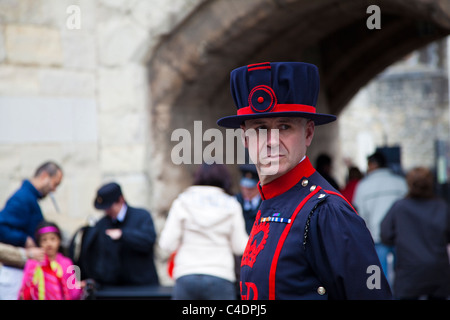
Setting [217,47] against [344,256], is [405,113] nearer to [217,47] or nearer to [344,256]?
[217,47]

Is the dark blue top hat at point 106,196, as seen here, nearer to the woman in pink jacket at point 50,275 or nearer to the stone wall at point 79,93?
the woman in pink jacket at point 50,275

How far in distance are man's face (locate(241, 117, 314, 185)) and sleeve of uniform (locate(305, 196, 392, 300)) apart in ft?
0.62

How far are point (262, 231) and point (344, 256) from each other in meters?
0.30

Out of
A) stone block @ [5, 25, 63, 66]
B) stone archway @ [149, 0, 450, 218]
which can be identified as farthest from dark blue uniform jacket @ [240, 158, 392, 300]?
stone block @ [5, 25, 63, 66]

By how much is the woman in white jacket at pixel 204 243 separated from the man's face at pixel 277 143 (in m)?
1.84

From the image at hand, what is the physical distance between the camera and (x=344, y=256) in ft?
4.74

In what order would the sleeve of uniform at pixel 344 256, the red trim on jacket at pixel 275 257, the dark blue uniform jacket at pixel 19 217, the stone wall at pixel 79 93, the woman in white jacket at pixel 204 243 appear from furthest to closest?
the stone wall at pixel 79 93
the dark blue uniform jacket at pixel 19 217
the woman in white jacket at pixel 204 243
the red trim on jacket at pixel 275 257
the sleeve of uniform at pixel 344 256

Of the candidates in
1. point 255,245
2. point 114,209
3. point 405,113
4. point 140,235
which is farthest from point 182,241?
point 405,113

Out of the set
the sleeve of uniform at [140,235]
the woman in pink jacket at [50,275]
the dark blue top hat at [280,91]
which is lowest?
the woman in pink jacket at [50,275]

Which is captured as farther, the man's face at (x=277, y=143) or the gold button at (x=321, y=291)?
the man's face at (x=277, y=143)

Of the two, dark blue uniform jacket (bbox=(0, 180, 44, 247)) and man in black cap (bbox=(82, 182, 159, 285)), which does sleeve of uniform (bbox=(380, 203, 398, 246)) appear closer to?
man in black cap (bbox=(82, 182, 159, 285))

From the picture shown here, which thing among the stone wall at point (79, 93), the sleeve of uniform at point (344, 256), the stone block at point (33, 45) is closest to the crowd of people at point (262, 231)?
the sleeve of uniform at point (344, 256)

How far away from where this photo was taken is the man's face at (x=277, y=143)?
1639mm

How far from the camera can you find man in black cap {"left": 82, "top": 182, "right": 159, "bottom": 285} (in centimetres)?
390
